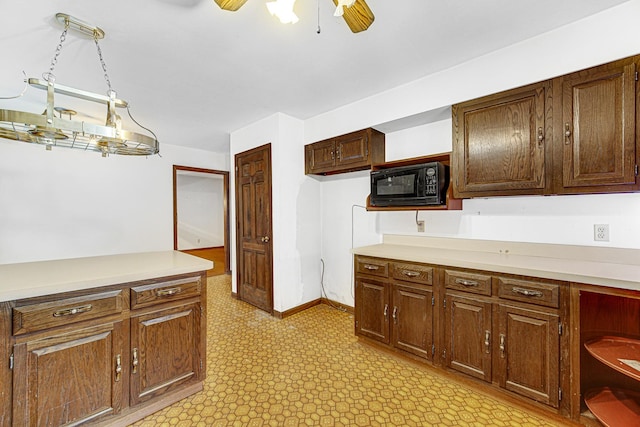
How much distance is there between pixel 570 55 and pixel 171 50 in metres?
2.77

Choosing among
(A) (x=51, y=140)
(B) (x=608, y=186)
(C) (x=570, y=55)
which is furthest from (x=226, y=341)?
(C) (x=570, y=55)

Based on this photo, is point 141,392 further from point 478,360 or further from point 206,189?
point 206,189

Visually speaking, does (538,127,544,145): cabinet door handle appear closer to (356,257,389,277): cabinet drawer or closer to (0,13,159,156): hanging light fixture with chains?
(356,257,389,277): cabinet drawer

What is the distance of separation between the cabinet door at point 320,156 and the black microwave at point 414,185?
0.72m

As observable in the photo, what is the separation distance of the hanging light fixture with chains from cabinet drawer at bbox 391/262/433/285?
2.06 m

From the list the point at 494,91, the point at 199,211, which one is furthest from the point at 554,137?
the point at 199,211

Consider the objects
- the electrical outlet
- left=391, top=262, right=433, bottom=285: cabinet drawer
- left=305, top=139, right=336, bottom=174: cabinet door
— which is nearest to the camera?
the electrical outlet

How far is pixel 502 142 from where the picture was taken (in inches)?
80.2

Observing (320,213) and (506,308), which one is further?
(320,213)

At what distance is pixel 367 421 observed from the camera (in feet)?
5.56

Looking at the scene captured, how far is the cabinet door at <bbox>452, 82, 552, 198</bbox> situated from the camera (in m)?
1.88

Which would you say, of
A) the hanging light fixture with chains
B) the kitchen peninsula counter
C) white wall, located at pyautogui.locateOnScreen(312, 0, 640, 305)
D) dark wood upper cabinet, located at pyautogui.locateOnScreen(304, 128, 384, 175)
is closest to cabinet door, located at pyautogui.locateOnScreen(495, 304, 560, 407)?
white wall, located at pyautogui.locateOnScreen(312, 0, 640, 305)

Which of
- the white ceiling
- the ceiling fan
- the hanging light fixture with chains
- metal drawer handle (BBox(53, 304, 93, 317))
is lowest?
metal drawer handle (BBox(53, 304, 93, 317))

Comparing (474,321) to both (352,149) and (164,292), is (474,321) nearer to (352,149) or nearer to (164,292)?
(352,149)
